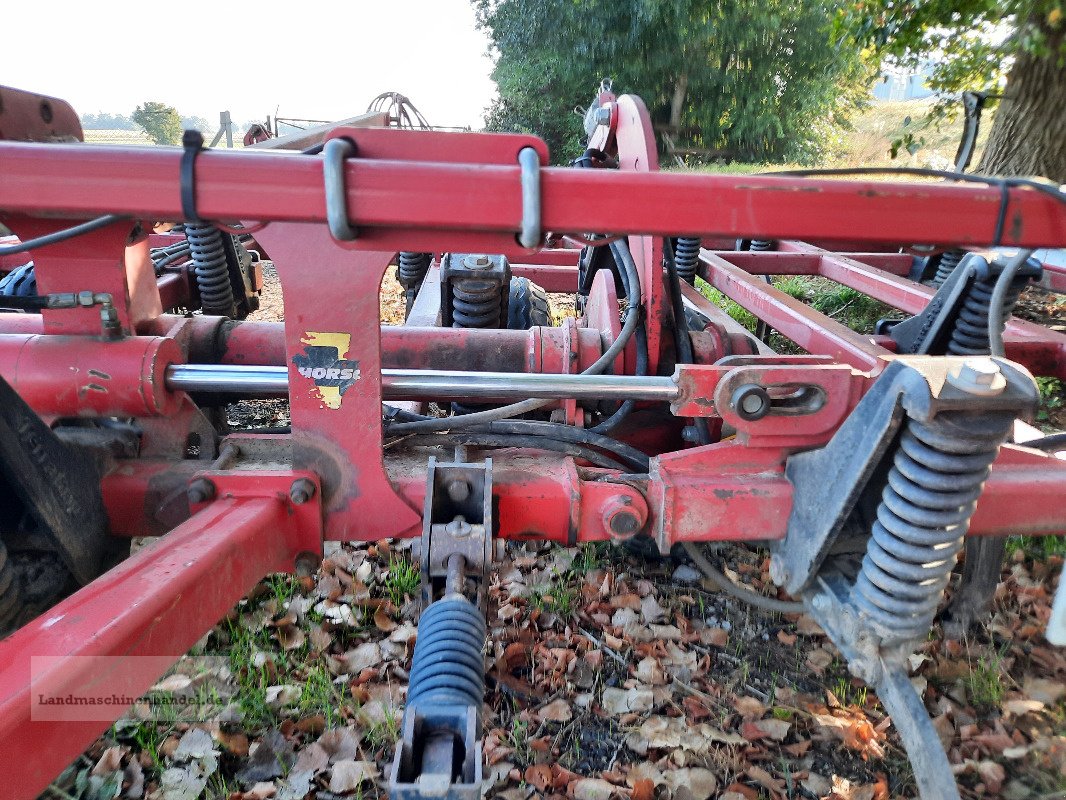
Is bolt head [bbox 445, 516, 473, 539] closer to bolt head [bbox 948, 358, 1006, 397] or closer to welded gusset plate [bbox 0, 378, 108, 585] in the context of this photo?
welded gusset plate [bbox 0, 378, 108, 585]

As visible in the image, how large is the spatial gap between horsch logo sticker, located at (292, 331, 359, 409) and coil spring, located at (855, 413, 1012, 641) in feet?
4.24

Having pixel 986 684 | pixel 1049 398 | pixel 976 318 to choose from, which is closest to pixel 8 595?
pixel 986 684

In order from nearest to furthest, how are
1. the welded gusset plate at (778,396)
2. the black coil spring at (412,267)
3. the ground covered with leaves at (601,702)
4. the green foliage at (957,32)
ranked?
the welded gusset plate at (778,396) < the ground covered with leaves at (601,702) < the black coil spring at (412,267) < the green foliage at (957,32)

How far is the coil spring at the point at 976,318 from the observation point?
2531 mm

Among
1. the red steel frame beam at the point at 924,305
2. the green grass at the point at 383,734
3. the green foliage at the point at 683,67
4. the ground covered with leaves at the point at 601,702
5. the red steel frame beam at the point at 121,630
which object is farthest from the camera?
the green foliage at the point at 683,67

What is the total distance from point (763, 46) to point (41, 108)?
2646 cm

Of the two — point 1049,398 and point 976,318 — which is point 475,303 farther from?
point 1049,398

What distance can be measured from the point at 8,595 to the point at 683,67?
2583 centimetres

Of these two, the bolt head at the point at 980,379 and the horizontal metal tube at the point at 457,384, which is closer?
the bolt head at the point at 980,379

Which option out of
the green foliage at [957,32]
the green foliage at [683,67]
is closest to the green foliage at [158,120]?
the green foliage at [683,67]

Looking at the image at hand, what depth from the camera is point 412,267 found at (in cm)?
495

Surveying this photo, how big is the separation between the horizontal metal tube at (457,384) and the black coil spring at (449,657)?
0.69 metres

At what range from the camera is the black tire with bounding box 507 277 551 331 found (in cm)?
363

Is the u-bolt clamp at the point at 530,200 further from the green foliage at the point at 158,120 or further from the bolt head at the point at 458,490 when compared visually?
the green foliage at the point at 158,120
